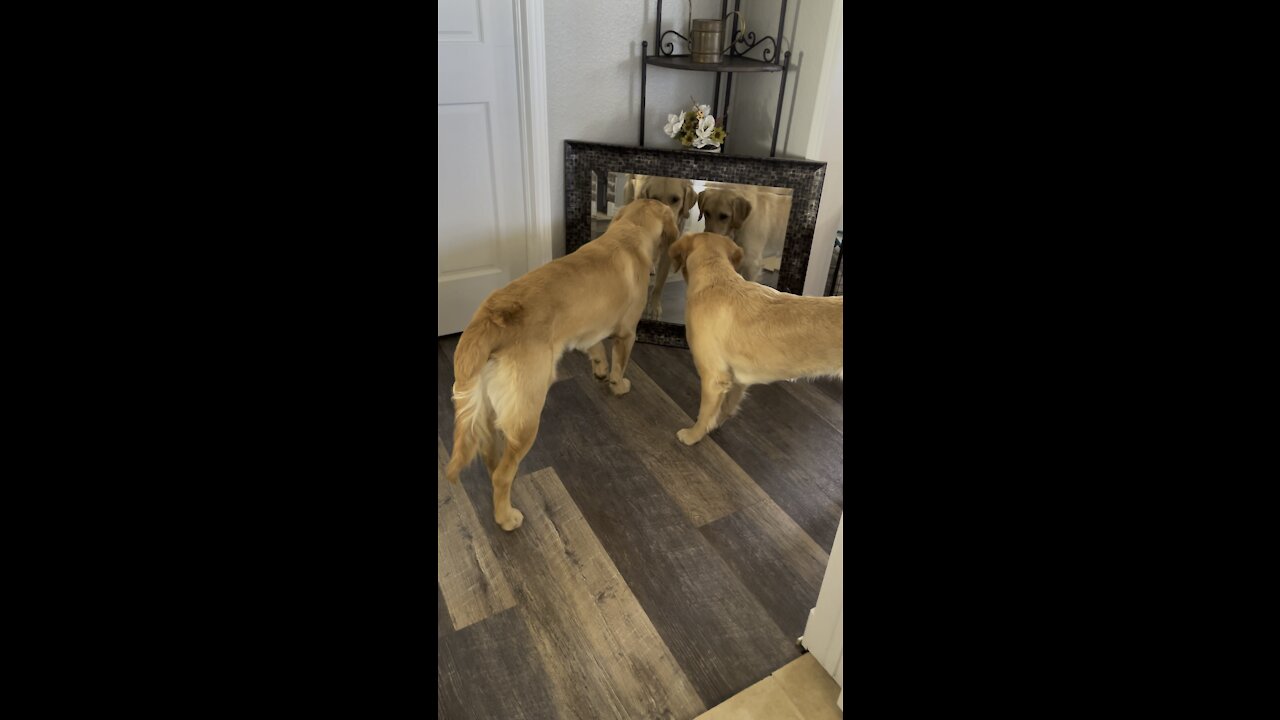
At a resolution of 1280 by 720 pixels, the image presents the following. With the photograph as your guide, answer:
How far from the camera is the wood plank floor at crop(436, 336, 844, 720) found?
139 cm

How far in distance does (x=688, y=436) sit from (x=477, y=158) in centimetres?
130

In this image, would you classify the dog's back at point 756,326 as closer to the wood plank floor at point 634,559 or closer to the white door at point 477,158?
the wood plank floor at point 634,559

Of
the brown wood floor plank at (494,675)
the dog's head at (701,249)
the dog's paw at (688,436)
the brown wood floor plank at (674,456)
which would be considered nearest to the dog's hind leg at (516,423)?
the brown wood floor plank at (494,675)

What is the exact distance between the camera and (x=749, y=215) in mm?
2518

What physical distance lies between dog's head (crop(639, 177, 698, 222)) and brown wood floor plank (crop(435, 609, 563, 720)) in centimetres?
161

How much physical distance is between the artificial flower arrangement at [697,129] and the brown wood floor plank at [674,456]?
948 mm

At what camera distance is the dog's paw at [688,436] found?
2131mm

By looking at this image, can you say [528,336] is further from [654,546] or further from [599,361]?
[599,361]

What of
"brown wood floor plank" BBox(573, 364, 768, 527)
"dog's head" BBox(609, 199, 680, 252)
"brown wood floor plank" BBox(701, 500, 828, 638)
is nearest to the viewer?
"brown wood floor plank" BBox(701, 500, 828, 638)

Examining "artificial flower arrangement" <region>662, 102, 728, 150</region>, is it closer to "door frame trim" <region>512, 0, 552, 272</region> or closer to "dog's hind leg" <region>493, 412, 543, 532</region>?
"door frame trim" <region>512, 0, 552, 272</region>

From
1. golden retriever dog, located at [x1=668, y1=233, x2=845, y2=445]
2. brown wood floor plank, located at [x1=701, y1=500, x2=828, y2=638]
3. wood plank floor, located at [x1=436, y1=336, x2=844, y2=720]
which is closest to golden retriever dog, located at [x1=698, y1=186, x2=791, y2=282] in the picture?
golden retriever dog, located at [x1=668, y1=233, x2=845, y2=445]
